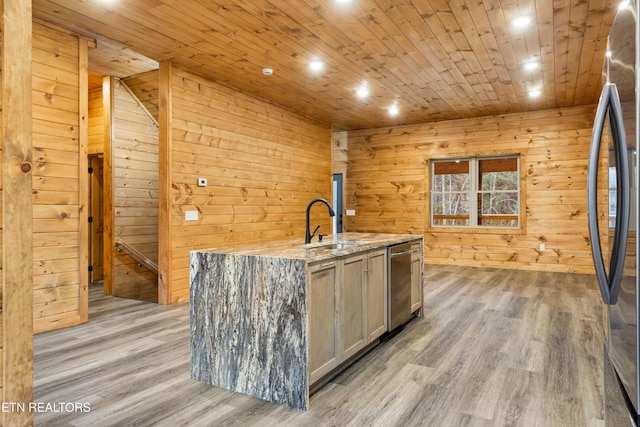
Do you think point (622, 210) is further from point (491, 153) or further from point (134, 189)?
point (491, 153)

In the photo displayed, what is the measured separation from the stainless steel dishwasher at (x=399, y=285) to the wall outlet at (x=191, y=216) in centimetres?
273

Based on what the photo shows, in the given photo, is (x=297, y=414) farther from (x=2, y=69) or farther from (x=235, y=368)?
(x=2, y=69)

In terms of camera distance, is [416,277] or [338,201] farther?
[338,201]

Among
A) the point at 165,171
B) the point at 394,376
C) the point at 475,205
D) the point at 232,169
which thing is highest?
the point at 232,169

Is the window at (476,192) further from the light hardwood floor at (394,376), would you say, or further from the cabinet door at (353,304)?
the cabinet door at (353,304)

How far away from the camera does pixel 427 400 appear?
2469 millimetres

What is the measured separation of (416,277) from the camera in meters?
4.23

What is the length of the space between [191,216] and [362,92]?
311cm

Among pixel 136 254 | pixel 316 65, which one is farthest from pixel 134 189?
pixel 316 65

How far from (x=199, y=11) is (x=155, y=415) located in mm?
3208

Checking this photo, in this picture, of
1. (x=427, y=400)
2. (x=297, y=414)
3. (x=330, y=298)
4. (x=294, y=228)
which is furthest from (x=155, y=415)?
(x=294, y=228)

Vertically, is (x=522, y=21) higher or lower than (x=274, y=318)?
higher

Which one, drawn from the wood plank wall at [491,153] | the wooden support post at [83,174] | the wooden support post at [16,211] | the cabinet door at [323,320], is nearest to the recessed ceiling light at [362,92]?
the wood plank wall at [491,153]

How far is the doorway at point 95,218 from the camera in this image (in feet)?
20.9
